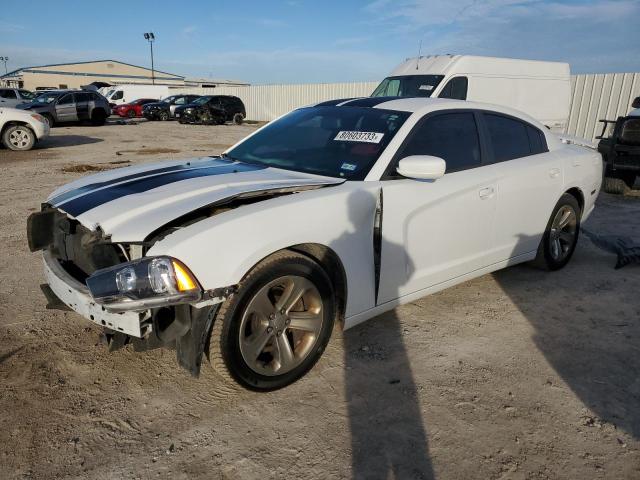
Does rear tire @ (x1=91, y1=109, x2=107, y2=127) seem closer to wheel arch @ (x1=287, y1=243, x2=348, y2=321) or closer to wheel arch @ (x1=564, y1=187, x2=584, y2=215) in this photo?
wheel arch @ (x1=564, y1=187, x2=584, y2=215)

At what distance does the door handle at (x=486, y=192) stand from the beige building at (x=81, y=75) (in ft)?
235

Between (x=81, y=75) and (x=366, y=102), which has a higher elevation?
(x=81, y=75)

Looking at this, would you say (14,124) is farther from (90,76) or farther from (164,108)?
(90,76)

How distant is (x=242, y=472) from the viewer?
83.0 inches

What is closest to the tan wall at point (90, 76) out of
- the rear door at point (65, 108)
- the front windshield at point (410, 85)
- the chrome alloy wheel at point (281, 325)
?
the rear door at point (65, 108)

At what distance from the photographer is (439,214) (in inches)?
127

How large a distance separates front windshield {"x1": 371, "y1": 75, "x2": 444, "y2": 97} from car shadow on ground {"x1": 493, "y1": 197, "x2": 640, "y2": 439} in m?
5.72

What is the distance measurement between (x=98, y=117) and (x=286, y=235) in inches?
894

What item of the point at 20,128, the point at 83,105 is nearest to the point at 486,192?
the point at 20,128

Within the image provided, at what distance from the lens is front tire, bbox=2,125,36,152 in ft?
42.0

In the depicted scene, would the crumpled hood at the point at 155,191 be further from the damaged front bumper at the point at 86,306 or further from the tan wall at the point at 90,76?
the tan wall at the point at 90,76

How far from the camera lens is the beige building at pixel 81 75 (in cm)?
7188

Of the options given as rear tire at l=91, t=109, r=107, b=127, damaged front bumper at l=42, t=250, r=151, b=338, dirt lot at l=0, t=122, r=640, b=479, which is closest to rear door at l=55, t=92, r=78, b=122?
rear tire at l=91, t=109, r=107, b=127

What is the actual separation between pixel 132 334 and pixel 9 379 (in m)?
1.02
